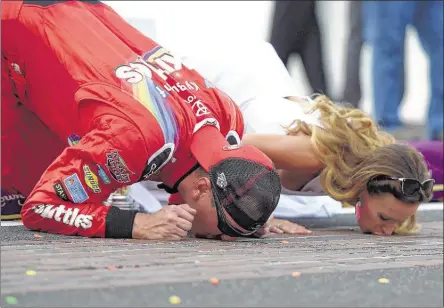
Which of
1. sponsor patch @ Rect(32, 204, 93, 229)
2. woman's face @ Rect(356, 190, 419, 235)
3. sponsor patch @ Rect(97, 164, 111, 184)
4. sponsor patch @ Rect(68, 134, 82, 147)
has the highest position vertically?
sponsor patch @ Rect(97, 164, 111, 184)

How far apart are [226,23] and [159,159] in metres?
2.95

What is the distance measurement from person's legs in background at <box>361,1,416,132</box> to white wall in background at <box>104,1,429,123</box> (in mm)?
326

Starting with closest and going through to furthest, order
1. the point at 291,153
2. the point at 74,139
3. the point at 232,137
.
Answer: the point at 232,137 → the point at 74,139 → the point at 291,153

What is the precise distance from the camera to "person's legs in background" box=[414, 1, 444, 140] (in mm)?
4969

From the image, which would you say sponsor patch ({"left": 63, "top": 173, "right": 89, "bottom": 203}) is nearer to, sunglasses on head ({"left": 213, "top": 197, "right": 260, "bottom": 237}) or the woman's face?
sunglasses on head ({"left": 213, "top": 197, "right": 260, "bottom": 237})

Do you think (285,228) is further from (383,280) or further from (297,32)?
(297,32)

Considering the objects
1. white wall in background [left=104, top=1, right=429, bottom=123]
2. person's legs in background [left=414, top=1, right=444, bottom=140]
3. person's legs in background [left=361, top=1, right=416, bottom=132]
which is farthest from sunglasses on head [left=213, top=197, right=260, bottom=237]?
person's legs in background [left=414, top=1, right=444, bottom=140]

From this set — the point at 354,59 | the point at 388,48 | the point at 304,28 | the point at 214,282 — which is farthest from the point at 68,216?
the point at 354,59

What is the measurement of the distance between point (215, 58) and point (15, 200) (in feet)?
3.68

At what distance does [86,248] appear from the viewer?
1796 mm

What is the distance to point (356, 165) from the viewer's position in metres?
2.63

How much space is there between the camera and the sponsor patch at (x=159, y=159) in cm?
210

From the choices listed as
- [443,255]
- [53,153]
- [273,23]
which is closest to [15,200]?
[53,153]

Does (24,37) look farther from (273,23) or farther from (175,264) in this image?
(273,23)
